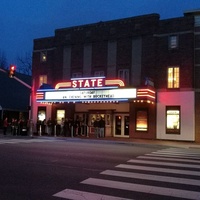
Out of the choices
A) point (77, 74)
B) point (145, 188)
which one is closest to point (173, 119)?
point (77, 74)

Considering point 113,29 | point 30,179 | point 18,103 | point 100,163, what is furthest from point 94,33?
point 30,179

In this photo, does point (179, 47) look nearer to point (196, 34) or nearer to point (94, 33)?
point (196, 34)

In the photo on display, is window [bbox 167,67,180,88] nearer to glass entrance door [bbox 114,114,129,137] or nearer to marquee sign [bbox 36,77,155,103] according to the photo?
marquee sign [bbox 36,77,155,103]

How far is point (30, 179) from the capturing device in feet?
31.0

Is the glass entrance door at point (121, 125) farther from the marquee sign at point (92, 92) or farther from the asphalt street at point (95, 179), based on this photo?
the asphalt street at point (95, 179)

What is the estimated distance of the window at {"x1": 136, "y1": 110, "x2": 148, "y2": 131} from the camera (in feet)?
96.3

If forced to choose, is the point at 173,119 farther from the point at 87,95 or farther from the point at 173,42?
the point at 87,95

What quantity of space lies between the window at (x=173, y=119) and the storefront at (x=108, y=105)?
1.18 m

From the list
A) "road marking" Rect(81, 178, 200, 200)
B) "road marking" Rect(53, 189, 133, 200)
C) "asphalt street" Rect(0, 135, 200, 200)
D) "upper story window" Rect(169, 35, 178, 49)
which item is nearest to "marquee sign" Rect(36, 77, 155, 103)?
"upper story window" Rect(169, 35, 178, 49)

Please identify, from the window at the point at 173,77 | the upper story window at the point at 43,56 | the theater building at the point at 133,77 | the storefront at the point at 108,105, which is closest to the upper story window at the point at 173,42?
the theater building at the point at 133,77

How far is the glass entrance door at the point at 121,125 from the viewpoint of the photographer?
30656 millimetres

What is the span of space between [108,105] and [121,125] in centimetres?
221

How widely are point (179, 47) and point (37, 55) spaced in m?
15.6

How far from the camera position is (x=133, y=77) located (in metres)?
30.4
